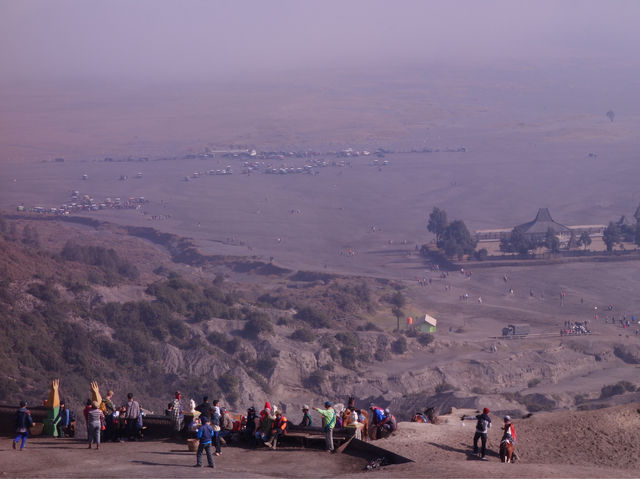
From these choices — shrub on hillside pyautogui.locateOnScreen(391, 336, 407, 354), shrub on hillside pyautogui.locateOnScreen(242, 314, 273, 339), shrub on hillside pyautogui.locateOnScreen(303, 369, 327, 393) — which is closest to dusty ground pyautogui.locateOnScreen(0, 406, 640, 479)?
shrub on hillside pyautogui.locateOnScreen(303, 369, 327, 393)

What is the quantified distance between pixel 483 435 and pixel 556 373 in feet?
98.5

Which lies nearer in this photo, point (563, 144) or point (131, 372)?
point (131, 372)

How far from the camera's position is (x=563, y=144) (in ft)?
546

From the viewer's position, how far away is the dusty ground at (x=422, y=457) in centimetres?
1328

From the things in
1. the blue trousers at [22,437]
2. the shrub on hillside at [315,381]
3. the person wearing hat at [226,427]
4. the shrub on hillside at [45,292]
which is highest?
the person wearing hat at [226,427]

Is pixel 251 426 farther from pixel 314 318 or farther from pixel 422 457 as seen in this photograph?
pixel 314 318

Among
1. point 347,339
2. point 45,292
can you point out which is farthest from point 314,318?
point 45,292

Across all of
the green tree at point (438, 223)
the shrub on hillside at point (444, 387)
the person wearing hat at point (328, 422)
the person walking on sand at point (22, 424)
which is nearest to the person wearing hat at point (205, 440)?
the person wearing hat at point (328, 422)

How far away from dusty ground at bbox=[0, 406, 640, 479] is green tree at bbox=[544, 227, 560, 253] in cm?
5761

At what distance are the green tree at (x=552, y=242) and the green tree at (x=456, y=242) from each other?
6019 mm

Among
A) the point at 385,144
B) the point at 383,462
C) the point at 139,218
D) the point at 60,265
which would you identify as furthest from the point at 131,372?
the point at 385,144

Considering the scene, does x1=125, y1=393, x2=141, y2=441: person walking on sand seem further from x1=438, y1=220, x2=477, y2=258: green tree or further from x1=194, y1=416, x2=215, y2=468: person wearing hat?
x1=438, y1=220, x2=477, y2=258: green tree

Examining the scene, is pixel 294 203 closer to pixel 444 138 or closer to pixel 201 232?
pixel 201 232

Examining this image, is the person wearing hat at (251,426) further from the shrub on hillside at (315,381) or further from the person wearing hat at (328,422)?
the shrub on hillside at (315,381)
